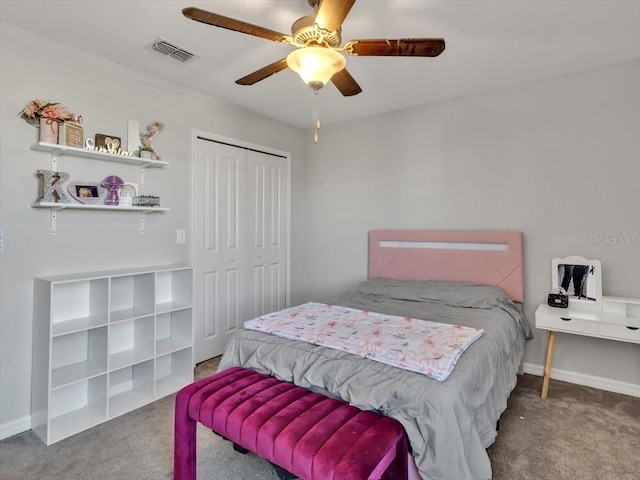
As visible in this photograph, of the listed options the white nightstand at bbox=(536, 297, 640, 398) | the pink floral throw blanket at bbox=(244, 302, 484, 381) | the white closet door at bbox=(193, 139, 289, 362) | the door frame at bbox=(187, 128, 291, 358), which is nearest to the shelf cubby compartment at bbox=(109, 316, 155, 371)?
the door frame at bbox=(187, 128, 291, 358)

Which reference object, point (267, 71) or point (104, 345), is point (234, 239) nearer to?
point (104, 345)

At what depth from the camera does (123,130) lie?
2742 mm

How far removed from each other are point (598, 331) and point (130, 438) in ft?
10.2

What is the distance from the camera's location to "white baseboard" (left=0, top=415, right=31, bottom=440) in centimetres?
218

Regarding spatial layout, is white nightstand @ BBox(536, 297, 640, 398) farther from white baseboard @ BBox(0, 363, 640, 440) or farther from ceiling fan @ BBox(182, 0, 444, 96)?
ceiling fan @ BBox(182, 0, 444, 96)

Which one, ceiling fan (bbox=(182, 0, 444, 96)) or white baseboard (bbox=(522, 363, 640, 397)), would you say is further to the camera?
white baseboard (bbox=(522, 363, 640, 397))

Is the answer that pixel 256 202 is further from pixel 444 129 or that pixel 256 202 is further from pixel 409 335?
pixel 409 335

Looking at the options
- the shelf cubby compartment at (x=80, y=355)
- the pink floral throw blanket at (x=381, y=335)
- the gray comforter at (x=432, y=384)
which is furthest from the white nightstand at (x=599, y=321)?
the shelf cubby compartment at (x=80, y=355)

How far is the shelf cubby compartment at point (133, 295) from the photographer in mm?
2676

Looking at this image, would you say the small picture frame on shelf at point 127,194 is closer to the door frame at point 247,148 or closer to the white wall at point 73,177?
the white wall at point 73,177

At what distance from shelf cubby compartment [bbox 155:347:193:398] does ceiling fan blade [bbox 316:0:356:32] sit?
2504mm

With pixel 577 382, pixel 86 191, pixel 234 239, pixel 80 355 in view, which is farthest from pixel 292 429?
pixel 577 382

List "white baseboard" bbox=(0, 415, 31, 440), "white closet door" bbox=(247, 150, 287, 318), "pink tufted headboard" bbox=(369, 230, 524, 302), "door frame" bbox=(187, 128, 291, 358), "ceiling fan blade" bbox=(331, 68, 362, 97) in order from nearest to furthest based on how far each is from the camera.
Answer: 1. "ceiling fan blade" bbox=(331, 68, 362, 97)
2. "white baseboard" bbox=(0, 415, 31, 440)
3. "pink tufted headboard" bbox=(369, 230, 524, 302)
4. "door frame" bbox=(187, 128, 291, 358)
5. "white closet door" bbox=(247, 150, 287, 318)

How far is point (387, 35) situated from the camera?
2285 mm
